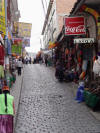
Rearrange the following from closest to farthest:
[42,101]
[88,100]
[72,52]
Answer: [88,100] < [42,101] < [72,52]

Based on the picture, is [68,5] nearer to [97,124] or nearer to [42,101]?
[42,101]

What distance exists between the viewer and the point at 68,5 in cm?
3947

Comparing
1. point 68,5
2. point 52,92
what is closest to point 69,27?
point 52,92

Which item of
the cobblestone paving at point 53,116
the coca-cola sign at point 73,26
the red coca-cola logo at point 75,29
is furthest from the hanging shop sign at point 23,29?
the cobblestone paving at point 53,116

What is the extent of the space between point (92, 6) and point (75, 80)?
612 centimetres

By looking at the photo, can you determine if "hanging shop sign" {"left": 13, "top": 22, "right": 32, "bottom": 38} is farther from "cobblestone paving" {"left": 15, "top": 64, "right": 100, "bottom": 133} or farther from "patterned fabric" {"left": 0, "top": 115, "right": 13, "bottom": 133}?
"patterned fabric" {"left": 0, "top": 115, "right": 13, "bottom": 133}

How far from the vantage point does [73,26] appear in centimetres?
1424

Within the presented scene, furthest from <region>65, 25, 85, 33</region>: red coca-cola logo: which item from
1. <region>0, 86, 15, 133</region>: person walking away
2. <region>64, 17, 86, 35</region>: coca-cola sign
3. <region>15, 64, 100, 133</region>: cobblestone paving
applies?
<region>0, 86, 15, 133</region>: person walking away

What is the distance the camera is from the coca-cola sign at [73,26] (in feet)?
46.5

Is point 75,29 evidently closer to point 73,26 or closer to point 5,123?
point 73,26

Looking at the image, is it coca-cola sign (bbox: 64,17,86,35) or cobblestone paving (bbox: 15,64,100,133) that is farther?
coca-cola sign (bbox: 64,17,86,35)

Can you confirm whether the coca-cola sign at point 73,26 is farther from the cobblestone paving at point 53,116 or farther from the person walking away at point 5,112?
the person walking away at point 5,112

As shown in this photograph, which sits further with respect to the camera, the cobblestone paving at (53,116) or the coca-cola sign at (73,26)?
the coca-cola sign at (73,26)

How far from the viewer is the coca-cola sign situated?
46.5ft
